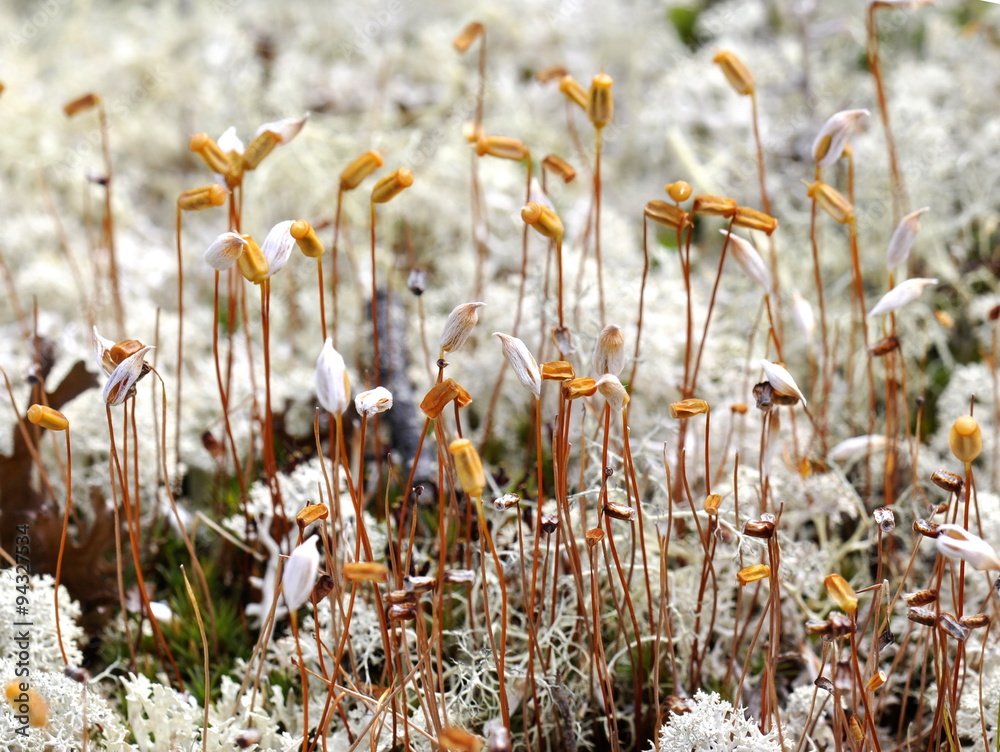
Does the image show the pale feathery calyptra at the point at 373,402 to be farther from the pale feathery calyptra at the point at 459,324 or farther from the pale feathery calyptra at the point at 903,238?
the pale feathery calyptra at the point at 903,238

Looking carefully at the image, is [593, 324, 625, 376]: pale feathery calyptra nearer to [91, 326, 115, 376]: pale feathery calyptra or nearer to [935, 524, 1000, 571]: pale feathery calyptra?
[935, 524, 1000, 571]: pale feathery calyptra

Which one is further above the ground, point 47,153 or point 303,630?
point 47,153

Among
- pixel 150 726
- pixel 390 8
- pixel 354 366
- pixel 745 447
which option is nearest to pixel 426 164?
pixel 354 366

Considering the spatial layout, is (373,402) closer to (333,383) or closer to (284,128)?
(333,383)

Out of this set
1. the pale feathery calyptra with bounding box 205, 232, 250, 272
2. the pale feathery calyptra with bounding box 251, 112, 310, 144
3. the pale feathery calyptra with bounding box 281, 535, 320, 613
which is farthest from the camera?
the pale feathery calyptra with bounding box 251, 112, 310, 144

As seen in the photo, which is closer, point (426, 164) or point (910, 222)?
point (910, 222)

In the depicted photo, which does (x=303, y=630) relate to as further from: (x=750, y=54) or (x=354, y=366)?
(x=750, y=54)

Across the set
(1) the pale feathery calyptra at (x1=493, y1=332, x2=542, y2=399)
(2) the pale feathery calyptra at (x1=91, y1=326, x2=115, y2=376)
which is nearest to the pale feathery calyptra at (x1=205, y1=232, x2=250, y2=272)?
(2) the pale feathery calyptra at (x1=91, y1=326, x2=115, y2=376)
